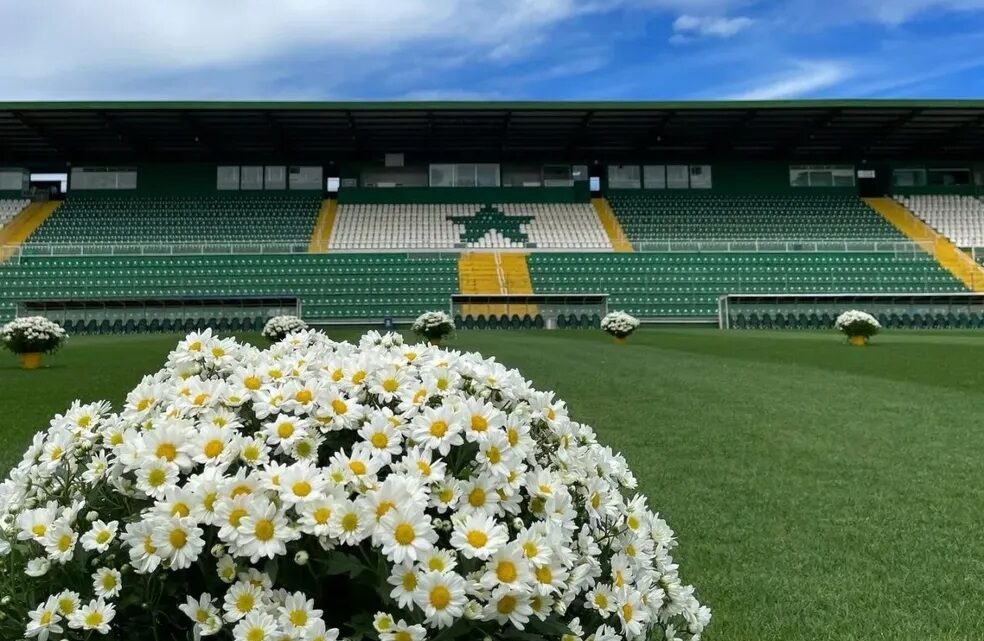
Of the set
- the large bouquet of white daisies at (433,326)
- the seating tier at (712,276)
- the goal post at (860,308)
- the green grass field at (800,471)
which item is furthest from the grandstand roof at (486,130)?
the green grass field at (800,471)

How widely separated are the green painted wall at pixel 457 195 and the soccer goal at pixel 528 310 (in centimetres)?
1098

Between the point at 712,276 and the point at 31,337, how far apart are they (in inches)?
1017

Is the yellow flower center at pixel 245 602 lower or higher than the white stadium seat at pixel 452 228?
lower

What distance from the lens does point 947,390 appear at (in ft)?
32.5

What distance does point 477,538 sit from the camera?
154 cm

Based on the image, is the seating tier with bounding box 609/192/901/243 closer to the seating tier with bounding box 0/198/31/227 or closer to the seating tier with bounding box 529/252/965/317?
the seating tier with bounding box 529/252/965/317

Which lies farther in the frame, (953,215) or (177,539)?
(953,215)

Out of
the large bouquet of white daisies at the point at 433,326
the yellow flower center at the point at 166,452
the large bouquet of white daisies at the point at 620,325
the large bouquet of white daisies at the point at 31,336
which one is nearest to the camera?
the yellow flower center at the point at 166,452

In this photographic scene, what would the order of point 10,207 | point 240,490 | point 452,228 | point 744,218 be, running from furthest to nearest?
point 10,207
point 744,218
point 452,228
point 240,490

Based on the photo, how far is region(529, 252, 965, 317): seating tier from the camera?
3148cm

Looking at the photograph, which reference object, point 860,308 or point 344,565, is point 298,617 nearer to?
point 344,565

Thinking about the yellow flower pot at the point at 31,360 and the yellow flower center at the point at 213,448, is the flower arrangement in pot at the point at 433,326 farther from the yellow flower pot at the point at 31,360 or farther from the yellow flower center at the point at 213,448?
the yellow flower center at the point at 213,448

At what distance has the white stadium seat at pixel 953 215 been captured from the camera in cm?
3750

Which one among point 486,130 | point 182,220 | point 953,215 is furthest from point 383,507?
point 953,215
